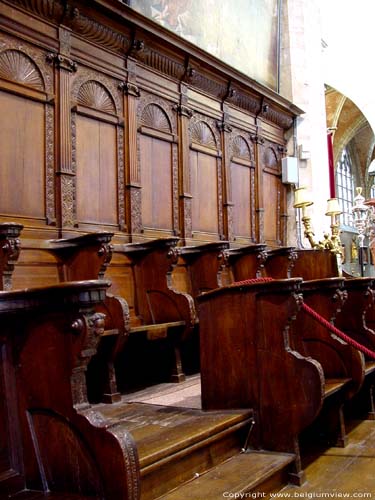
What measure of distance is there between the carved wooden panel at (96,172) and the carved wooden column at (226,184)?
1682 millimetres

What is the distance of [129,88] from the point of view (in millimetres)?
4734

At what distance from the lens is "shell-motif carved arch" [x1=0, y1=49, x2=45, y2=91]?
3.71 m

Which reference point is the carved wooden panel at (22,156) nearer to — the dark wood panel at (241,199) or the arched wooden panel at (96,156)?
the arched wooden panel at (96,156)

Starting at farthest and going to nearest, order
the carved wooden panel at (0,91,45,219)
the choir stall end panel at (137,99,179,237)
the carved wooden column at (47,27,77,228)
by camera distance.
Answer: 1. the choir stall end panel at (137,99,179,237)
2. the carved wooden column at (47,27,77,228)
3. the carved wooden panel at (0,91,45,219)

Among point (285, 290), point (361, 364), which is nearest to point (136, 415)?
point (285, 290)

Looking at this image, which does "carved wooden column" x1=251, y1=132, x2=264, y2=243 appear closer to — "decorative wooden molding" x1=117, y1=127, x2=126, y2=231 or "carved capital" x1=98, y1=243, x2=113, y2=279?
"decorative wooden molding" x1=117, y1=127, x2=126, y2=231

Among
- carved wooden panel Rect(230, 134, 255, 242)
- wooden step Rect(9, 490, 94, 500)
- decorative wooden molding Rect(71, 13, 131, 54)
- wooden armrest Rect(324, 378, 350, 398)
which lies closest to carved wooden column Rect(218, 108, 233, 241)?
carved wooden panel Rect(230, 134, 255, 242)

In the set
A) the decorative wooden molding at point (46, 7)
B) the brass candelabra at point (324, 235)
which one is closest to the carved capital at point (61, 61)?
the decorative wooden molding at point (46, 7)

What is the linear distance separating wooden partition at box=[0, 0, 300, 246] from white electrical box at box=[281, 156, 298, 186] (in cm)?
57

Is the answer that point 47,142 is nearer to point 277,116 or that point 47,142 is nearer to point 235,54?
point 235,54

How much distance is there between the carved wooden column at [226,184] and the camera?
19.3ft

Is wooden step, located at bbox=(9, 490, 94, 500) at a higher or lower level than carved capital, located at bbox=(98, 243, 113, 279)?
lower

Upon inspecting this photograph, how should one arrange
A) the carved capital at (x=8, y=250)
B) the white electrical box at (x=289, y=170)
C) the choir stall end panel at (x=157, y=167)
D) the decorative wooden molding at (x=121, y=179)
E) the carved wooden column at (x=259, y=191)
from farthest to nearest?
1. the white electrical box at (x=289, y=170)
2. the carved wooden column at (x=259, y=191)
3. the choir stall end panel at (x=157, y=167)
4. the decorative wooden molding at (x=121, y=179)
5. the carved capital at (x=8, y=250)

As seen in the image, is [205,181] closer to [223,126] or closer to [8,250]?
[223,126]
